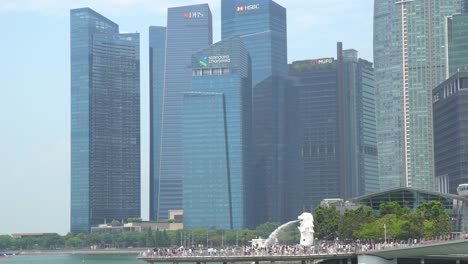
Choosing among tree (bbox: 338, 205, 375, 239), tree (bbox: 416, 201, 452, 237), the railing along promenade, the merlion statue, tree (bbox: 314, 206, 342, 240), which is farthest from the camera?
tree (bbox: 314, 206, 342, 240)

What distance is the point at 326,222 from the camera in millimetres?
171625

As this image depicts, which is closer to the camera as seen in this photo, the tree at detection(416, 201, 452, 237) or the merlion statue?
the merlion statue

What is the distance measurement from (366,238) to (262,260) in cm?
3040

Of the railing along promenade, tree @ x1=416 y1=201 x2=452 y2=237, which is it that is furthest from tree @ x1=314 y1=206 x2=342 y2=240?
the railing along promenade

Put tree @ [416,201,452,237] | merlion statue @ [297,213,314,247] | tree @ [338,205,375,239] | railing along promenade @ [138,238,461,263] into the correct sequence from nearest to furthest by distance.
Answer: railing along promenade @ [138,238,461,263], merlion statue @ [297,213,314,247], tree @ [416,201,452,237], tree @ [338,205,375,239]

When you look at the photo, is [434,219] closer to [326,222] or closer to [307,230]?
[326,222]

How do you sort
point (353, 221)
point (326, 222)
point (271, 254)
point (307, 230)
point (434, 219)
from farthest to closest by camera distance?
point (326, 222) → point (353, 221) → point (434, 219) → point (307, 230) → point (271, 254)

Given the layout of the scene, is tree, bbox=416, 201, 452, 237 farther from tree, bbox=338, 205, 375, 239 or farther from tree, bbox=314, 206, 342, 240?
tree, bbox=314, 206, 342, 240

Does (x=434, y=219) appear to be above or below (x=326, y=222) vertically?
above

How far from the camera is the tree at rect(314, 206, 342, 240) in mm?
170500

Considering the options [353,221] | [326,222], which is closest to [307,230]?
[353,221]

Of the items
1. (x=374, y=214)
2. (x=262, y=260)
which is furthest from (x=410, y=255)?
(x=374, y=214)

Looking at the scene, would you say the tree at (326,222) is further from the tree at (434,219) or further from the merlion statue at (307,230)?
the merlion statue at (307,230)

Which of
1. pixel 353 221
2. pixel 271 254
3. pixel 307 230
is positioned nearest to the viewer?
pixel 271 254
